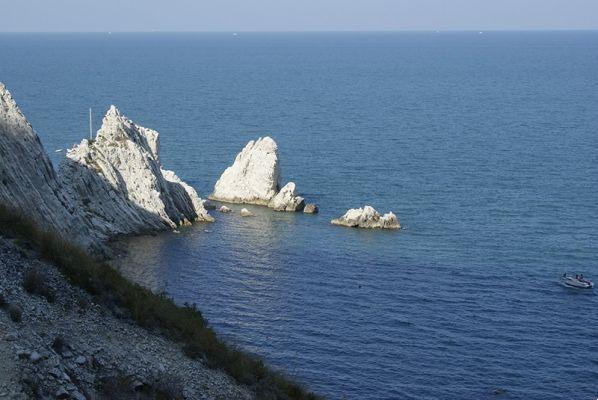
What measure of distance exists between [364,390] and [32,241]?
899 inches

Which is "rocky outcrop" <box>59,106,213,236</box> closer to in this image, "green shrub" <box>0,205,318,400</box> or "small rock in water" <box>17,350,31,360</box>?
"green shrub" <box>0,205,318,400</box>

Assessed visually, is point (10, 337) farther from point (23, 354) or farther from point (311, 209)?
point (311, 209)

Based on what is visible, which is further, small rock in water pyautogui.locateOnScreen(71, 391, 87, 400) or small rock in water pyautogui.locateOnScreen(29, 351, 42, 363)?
small rock in water pyautogui.locateOnScreen(29, 351, 42, 363)

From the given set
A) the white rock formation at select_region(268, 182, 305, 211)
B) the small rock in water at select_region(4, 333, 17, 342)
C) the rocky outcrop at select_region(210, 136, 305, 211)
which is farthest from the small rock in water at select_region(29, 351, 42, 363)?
the rocky outcrop at select_region(210, 136, 305, 211)

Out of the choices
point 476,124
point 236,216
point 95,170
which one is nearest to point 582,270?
point 236,216

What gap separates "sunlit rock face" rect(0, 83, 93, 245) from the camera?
6275 cm

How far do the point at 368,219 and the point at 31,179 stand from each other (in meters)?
32.3

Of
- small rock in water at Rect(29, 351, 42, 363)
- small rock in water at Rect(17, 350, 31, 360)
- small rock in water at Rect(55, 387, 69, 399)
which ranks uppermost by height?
small rock in water at Rect(17, 350, 31, 360)

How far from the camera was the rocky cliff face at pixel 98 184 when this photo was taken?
65.0 meters

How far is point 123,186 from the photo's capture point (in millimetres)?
85938

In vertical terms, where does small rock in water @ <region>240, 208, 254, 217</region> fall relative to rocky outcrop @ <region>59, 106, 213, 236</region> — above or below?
below

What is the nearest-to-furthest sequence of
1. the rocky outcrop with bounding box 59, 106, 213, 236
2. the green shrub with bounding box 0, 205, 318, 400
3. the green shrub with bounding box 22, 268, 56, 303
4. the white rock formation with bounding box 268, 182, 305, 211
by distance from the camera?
the green shrub with bounding box 22, 268, 56, 303 → the green shrub with bounding box 0, 205, 318, 400 → the rocky outcrop with bounding box 59, 106, 213, 236 → the white rock formation with bounding box 268, 182, 305, 211

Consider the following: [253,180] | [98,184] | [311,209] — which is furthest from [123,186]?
[311,209]

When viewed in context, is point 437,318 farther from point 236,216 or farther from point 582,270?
point 236,216
